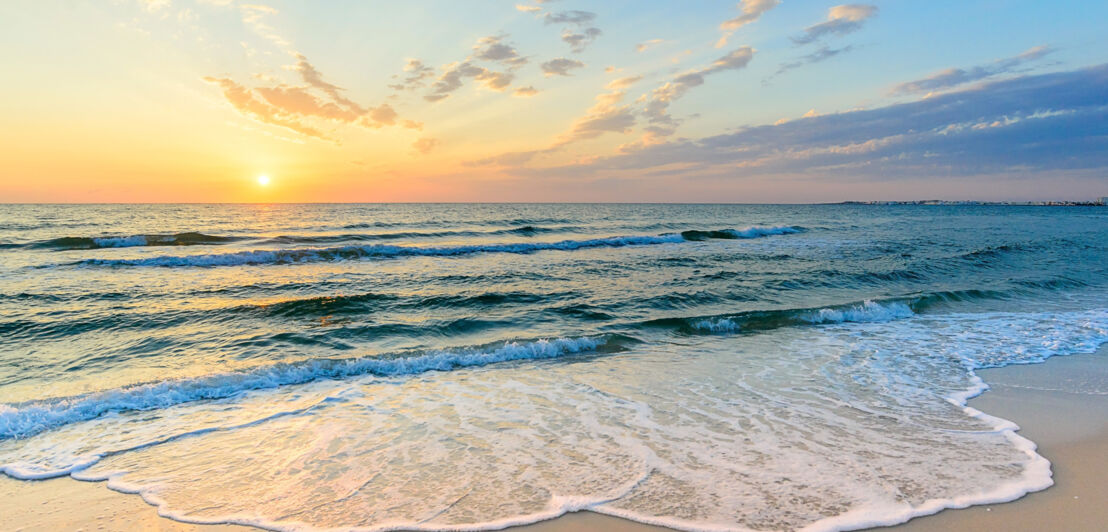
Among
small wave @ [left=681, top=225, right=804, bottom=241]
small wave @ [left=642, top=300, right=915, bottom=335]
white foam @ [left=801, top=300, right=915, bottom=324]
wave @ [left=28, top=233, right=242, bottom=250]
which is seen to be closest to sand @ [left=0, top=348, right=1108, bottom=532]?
small wave @ [left=642, top=300, right=915, bottom=335]

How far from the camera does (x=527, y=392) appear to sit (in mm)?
7234

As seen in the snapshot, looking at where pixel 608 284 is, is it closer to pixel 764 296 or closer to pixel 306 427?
pixel 764 296

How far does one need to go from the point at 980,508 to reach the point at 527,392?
4986 millimetres

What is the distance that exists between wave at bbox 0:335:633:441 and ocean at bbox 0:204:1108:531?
1.6 inches

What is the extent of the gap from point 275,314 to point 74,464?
23.3 ft

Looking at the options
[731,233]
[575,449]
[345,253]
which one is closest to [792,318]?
[575,449]

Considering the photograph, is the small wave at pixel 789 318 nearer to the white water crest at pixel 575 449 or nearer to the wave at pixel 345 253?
the white water crest at pixel 575 449

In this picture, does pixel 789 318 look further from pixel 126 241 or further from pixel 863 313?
pixel 126 241

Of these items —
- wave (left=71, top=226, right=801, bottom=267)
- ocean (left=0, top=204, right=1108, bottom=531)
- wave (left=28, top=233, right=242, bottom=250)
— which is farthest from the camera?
wave (left=28, top=233, right=242, bottom=250)

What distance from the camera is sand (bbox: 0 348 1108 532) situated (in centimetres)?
384

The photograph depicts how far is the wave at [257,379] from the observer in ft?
20.3

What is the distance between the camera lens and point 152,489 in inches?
179

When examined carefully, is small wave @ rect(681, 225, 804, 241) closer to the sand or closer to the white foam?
the white foam

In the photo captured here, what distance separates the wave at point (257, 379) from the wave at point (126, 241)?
24503 millimetres
